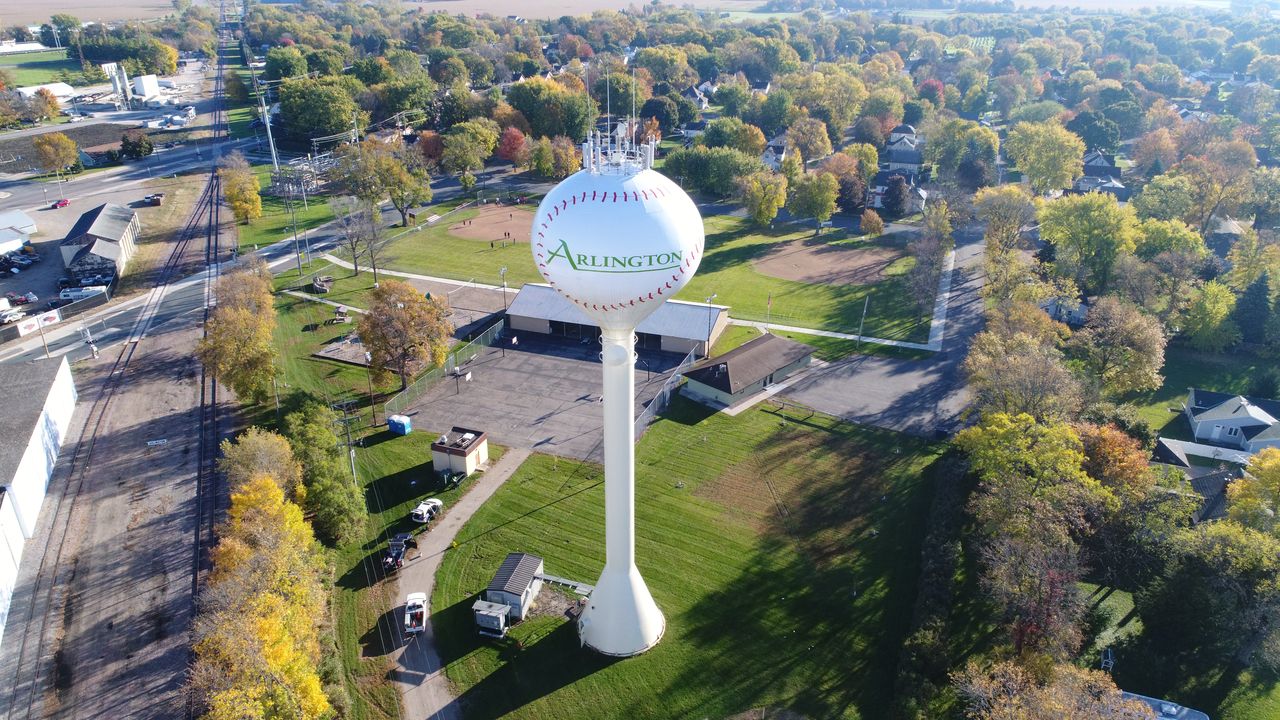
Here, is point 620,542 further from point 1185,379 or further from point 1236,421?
point 1185,379

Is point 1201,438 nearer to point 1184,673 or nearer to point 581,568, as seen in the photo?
point 1184,673

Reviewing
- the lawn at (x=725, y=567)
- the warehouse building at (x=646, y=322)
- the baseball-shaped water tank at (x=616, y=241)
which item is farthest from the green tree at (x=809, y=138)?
the baseball-shaped water tank at (x=616, y=241)

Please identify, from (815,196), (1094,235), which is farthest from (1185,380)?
(815,196)

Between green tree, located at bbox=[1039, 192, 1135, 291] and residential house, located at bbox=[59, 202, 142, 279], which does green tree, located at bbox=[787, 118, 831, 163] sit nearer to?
green tree, located at bbox=[1039, 192, 1135, 291]

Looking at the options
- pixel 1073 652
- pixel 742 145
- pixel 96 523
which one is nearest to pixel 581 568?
pixel 1073 652

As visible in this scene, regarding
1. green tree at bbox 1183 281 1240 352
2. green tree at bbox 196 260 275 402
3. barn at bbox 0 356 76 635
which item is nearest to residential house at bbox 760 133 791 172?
green tree at bbox 1183 281 1240 352

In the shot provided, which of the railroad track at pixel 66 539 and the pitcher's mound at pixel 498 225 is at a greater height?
the pitcher's mound at pixel 498 225

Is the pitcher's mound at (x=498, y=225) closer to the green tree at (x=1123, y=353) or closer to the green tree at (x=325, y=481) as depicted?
the green tree at (x=325, y=481)
